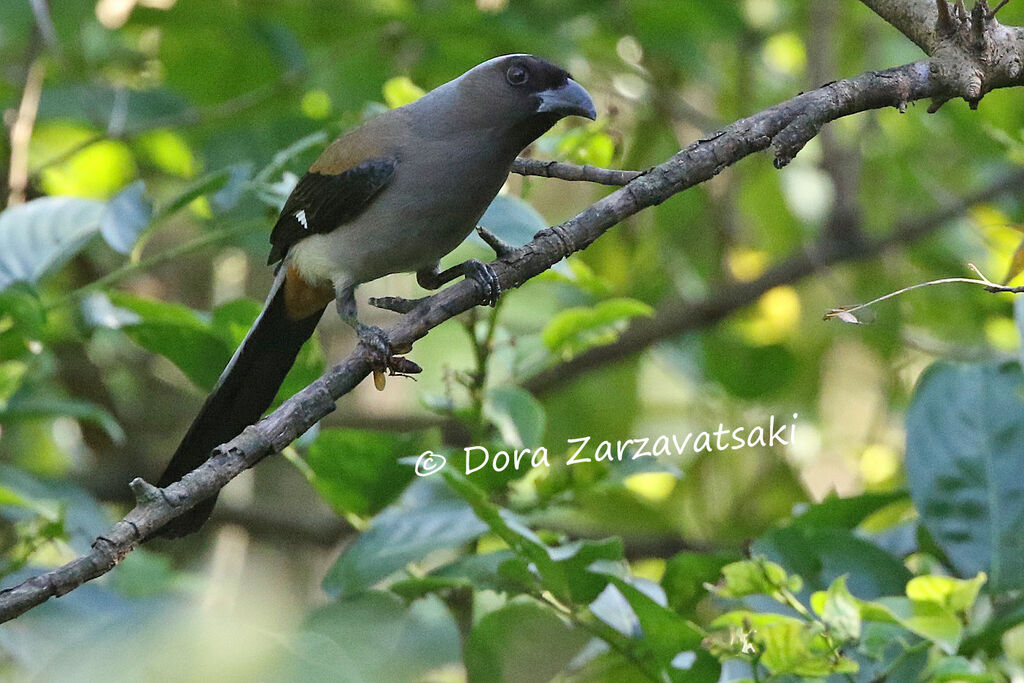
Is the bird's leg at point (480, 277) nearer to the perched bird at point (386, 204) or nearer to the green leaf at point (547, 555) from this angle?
the perched bird at point (386, 204)

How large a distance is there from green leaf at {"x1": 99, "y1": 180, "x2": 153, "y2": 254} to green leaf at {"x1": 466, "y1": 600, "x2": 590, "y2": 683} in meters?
1.21

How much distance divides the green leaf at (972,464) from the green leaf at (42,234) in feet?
6.48

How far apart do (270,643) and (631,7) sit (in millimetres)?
2907

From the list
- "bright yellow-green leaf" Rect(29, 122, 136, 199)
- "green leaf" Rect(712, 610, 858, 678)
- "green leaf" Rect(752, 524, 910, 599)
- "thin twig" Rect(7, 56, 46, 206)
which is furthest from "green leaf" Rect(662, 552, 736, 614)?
"bright yellow-green leaf" Rect(29, 122, 136, 199)

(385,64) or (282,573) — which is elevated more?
(385,64)

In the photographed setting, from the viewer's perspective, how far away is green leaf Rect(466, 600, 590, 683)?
2279mm

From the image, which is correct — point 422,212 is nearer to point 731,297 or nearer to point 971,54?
point 971,54

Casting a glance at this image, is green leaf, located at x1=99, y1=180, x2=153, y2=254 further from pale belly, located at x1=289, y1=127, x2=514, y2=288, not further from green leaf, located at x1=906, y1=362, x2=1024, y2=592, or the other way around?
green leaf, located at x1=906, y1=362, x2=1024, y2=592

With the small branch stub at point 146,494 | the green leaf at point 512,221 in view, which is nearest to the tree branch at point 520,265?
the small branch stub at point 146,494

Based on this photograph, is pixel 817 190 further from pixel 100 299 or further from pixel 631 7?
pixel 100 299

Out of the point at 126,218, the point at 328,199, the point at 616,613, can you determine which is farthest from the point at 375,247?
the point at 616,613

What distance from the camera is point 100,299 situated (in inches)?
110

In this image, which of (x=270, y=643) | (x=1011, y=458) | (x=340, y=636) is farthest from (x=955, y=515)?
(x=270, y=643)

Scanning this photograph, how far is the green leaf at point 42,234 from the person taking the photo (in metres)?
2.57
